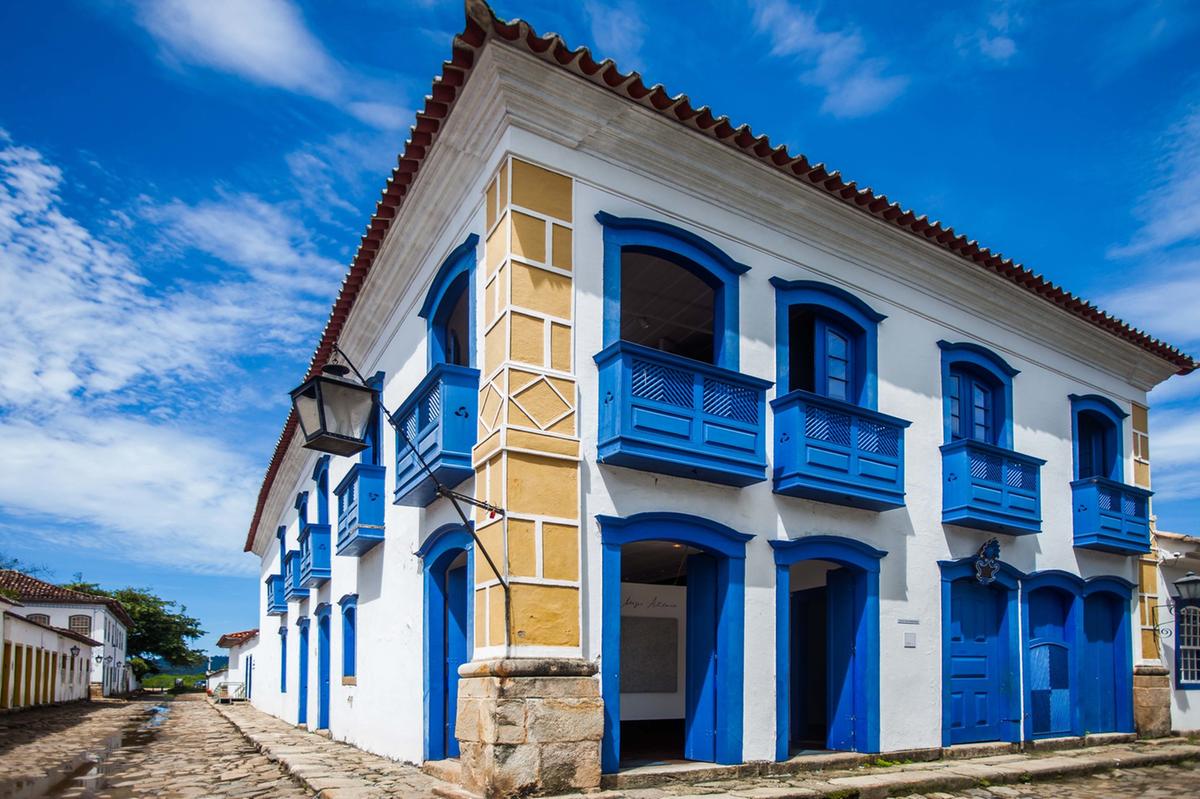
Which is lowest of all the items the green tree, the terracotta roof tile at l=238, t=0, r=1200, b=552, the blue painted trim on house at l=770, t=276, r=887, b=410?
the green tree

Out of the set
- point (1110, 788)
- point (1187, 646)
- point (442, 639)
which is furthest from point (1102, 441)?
point (442, 639)

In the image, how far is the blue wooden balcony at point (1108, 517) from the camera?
40.4 ft

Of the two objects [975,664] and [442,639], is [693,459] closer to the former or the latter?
[442,639]

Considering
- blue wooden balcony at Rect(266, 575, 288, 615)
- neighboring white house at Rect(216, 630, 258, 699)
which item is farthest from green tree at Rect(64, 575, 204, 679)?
blue wooden balcony at Rect(266, 575, 288, 615)

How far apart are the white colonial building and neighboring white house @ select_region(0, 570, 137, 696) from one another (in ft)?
108

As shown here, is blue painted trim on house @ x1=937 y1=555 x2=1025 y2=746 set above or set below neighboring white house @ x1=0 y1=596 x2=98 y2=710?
above

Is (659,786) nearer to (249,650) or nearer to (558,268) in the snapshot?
(558,268)

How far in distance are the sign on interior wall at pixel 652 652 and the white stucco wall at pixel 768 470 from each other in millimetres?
2967

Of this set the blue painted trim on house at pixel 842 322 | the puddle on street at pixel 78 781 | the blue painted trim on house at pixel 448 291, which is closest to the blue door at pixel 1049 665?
the blue painted trim on house at pixel 842 322

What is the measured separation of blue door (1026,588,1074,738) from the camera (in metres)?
11.6

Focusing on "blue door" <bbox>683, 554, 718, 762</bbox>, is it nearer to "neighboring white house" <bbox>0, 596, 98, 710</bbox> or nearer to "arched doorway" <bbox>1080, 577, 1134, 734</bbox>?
"arched doorway" <bbox>1080, 577, 1134, 734</bbox>

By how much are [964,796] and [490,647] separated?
4571 millimetres

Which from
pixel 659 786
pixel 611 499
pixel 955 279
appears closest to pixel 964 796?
pixel 659 786

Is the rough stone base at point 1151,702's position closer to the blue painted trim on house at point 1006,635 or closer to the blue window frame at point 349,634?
the blue painted trim on house at point 1006,635
